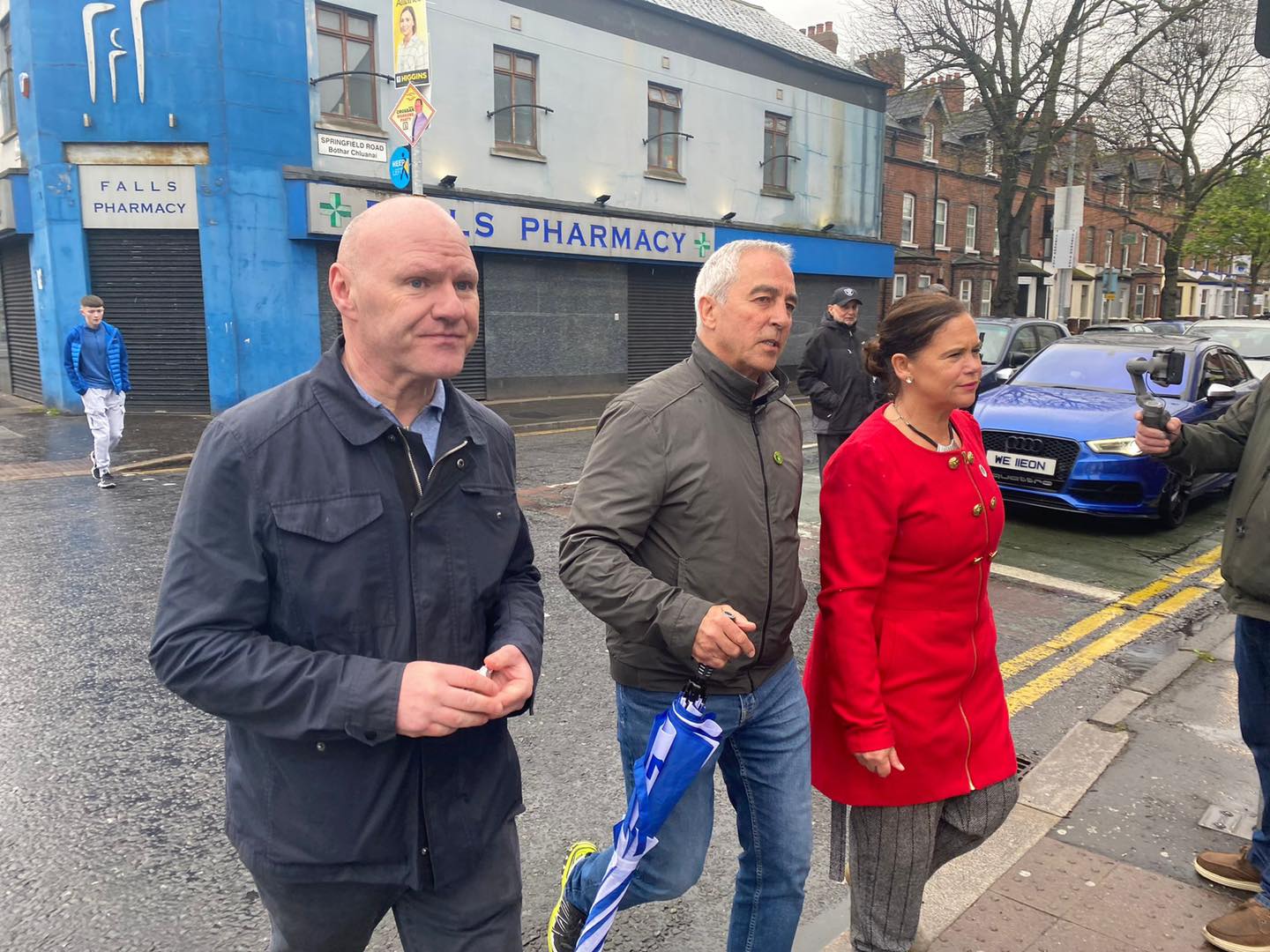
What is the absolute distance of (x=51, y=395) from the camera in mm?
15273

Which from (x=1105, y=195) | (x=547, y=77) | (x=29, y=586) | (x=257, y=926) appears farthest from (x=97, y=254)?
(x=1105, y=195)

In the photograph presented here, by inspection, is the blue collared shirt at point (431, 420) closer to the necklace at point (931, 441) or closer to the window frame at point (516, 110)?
the necklace at point (931, 441)

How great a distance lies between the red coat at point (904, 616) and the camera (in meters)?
2.28

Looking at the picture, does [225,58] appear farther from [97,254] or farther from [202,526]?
[202,526]

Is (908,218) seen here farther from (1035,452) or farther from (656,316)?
(1035,452)

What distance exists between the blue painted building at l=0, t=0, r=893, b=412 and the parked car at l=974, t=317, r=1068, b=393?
25.8 ft

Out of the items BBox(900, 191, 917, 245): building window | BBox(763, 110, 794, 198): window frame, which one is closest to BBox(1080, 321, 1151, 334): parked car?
BBox(763, 110, 794, 198): window frame

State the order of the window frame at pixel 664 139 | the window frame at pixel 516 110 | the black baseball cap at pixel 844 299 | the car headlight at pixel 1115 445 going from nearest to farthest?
the black baseball cap at pixel 844 299, the car headlight at pixel 1115 445, the window frame at pixel 516 110, the window frame at pixel 664 139

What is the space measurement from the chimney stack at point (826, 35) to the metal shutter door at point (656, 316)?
1285 centimetres

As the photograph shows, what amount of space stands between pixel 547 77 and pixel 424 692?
1795 centimetres

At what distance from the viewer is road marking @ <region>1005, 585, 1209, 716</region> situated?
472 centimetres

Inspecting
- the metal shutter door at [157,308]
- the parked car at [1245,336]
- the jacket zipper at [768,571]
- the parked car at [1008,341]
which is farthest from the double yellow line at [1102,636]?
the metal shutter door at [157,308]

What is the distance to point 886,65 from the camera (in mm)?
24828

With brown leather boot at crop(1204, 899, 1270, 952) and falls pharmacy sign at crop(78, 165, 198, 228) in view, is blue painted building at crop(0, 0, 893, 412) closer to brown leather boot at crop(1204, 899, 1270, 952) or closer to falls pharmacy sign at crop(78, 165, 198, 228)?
falls pharmacy sign at crop(78, 165, 198, 228)
